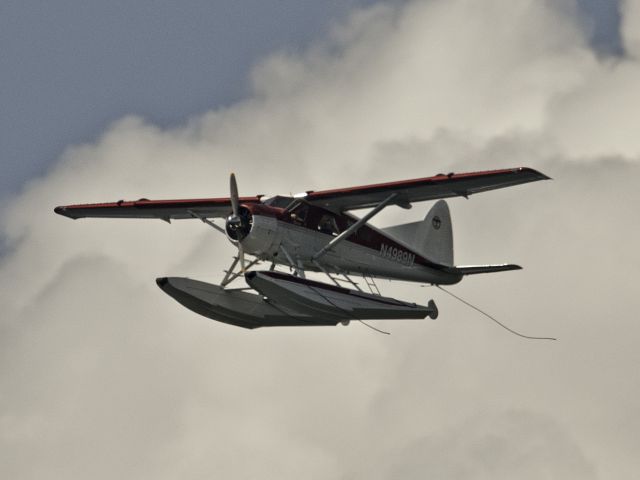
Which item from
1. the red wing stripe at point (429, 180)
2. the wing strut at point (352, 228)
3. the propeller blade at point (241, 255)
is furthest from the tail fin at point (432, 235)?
the propeller blade at point (241, 255)

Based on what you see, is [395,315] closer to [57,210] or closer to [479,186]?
[479,186]

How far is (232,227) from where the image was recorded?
115ft

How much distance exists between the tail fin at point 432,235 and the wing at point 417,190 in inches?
118

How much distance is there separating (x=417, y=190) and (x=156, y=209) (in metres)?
7.09

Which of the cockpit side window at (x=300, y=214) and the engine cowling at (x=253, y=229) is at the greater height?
the cockpit side window at (x=300, y=214)

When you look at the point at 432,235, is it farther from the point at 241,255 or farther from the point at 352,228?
the point at 241,255

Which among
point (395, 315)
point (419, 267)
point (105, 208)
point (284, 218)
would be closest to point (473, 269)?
point (419, 267)

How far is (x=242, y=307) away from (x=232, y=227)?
2676 millimetres

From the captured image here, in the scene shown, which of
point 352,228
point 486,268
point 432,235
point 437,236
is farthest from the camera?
point 437,236

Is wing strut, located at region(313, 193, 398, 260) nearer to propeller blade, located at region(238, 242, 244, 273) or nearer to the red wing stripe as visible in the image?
the red wing stripe

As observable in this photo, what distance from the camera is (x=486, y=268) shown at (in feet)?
129

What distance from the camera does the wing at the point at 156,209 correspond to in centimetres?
3856

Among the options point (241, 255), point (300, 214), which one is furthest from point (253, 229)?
point (300, 214)

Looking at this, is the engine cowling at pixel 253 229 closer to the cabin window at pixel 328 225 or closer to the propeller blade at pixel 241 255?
the propeller blade at pixel 241 255
